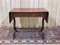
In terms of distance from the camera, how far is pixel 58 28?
362 centimetres

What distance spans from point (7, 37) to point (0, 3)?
113cm

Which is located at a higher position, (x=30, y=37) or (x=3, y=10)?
(x=3, y=10)

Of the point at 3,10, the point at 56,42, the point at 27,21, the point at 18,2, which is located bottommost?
A: the point at 56,42

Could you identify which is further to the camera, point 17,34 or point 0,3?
point 0,3

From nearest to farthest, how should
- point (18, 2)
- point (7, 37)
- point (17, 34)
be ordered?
point (7, 37) → point (17, 34) → point (18, 2)

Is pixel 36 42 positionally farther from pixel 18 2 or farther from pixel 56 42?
pixel 18 2

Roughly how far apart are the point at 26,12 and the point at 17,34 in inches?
28.7

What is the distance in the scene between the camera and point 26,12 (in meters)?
2.75

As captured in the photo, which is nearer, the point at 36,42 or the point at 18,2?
the point at 36,42

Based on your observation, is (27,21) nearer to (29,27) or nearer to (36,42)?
(29,27)

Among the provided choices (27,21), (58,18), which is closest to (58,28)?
(58,18)

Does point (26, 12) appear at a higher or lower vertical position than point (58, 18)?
higher

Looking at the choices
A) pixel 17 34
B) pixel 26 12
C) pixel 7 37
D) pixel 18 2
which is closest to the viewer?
pixel 26 12

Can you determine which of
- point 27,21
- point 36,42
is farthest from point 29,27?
point 36,42
